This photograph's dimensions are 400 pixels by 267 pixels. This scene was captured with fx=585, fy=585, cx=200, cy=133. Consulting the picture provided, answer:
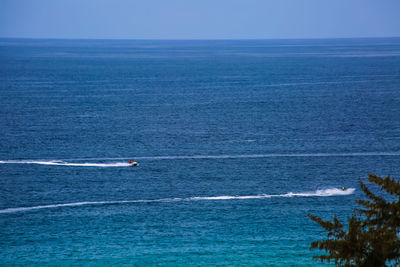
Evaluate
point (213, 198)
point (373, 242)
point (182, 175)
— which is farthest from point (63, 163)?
point (373, 242)

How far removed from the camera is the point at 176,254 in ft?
195

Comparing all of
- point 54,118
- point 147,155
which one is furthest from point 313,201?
point 54,118

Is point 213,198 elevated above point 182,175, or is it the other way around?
point 182,175

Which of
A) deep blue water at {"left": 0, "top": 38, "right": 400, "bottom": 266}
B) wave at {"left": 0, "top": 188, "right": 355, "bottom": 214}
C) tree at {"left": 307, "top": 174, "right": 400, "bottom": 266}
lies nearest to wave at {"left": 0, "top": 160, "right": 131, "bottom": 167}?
deep blue water at {"left": 0, "top": 38, "right": 400, "bottom": 266}

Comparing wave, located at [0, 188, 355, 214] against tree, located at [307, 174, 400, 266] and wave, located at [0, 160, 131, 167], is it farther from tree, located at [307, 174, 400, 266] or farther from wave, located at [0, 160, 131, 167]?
tree, located at [307, 174, 400, 266]

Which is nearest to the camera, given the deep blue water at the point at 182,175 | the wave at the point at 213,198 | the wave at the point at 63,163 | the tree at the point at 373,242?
the tree at the point at 373,242

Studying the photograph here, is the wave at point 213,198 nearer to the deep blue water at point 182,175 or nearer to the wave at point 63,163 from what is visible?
the deep blue water at point 182,175

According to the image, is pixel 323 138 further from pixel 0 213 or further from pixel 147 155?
pixel 0 213

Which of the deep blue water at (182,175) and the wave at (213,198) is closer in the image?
the deep blue water at (182,175)

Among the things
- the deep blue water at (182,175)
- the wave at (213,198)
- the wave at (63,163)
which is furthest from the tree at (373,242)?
the wave at (63,163)

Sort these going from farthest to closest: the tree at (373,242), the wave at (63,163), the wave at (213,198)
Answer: the wave at (63,163), the wave at (213,198), the tree at (373,242)

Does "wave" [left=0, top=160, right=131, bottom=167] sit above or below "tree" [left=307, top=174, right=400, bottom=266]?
above

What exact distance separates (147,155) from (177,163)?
279 inches

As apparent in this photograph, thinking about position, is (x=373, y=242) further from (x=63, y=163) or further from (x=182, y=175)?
(x=63, y=163)
